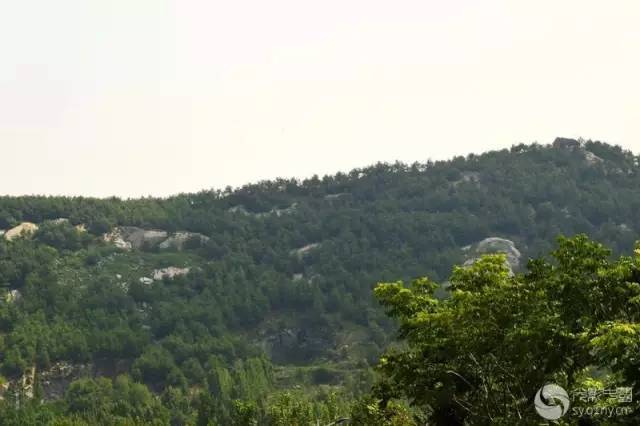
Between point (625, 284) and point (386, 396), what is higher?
point (625, 284)

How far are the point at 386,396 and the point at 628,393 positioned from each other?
19.0 m

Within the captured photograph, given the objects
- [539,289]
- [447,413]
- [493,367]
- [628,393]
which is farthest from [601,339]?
[447,413]

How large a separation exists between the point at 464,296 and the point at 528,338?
6928 millimetres

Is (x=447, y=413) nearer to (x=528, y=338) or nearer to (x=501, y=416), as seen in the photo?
(x=501, y=416)

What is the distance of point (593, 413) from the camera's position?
132 ft

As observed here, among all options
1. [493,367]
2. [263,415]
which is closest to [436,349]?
[493,367]

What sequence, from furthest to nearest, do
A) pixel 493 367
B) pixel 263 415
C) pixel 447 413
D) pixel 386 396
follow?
pixel 263 415, pixel 386 396, pixel 447 413, pixel 493 367

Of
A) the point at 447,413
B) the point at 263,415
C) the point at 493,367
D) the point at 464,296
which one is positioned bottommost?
the point at 263,415

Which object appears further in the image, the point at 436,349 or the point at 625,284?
the point at 436,349

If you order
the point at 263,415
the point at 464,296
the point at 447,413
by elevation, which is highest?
the point at 464,296

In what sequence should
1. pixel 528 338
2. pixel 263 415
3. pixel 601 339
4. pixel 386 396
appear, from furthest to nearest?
pixel 263 415 → pixel 386 396 → pixel 528 338 → pixel 601 339

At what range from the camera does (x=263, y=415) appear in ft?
586

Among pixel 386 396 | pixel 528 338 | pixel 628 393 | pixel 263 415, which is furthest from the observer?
pixel 263 415

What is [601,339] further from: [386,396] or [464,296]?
[386,396]
